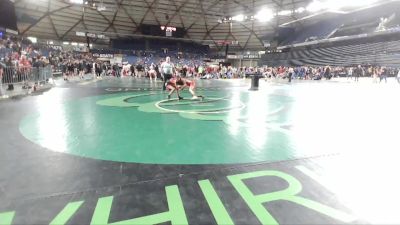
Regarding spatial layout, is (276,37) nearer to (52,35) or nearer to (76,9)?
(76,9)

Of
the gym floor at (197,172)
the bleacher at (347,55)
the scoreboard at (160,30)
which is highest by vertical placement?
the scoreboard at (160,30)

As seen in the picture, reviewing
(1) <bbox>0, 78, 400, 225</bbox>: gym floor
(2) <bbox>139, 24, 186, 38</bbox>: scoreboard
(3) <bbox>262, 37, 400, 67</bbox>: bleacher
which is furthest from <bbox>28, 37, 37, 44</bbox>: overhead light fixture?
(3) <bbox>262, 37, 400, 67</bbox>: bleacher

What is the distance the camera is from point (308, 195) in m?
2.58

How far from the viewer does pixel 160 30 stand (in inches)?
1875

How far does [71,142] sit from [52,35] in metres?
44.9

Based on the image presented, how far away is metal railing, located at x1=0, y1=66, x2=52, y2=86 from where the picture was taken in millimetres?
11744

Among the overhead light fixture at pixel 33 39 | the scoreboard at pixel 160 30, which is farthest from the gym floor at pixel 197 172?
the scoreboard at pixel 160 30

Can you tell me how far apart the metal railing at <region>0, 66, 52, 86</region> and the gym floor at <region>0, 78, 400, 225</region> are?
767 cm

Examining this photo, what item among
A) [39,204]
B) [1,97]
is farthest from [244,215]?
[1,97]

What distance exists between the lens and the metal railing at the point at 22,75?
38.5 feet

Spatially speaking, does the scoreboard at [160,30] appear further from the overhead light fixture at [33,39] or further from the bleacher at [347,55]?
the bleacher at [347,55]

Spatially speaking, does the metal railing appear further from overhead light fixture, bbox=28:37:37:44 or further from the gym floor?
overhead light fixture, bbox=28:37:37:44

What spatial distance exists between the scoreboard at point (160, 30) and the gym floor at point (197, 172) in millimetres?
43398

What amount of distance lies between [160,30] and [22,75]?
1462 inches
